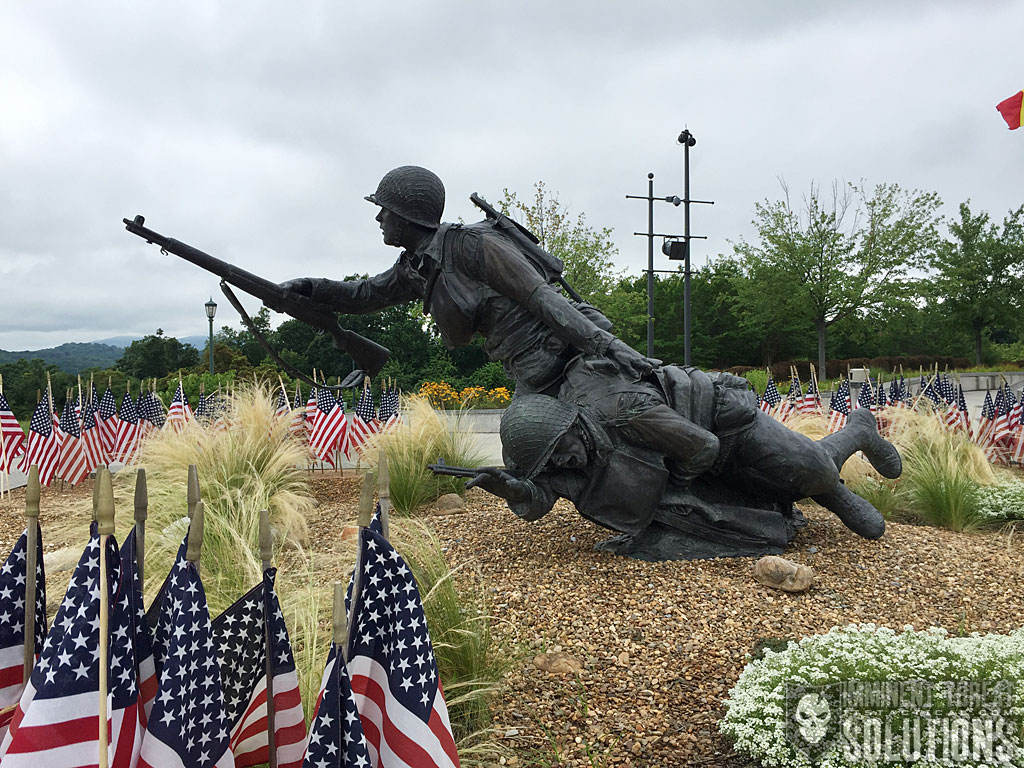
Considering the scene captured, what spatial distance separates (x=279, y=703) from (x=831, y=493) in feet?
13.2

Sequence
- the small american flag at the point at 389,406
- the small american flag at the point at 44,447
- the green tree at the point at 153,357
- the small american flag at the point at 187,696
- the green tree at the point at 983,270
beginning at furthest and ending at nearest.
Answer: the green tree at the point at 983,270 < the green tree at the point at 153,357 < the small american flag at the point at 389,406 < the small american flag at the point at 44,447 < the small american flag at the point at 187,696

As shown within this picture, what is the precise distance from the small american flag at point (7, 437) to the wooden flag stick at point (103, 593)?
8.49 m

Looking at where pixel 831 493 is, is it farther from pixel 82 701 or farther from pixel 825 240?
pixel 825 240

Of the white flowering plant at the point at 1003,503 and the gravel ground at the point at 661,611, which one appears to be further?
the white flowering plant at the point at 1003,503

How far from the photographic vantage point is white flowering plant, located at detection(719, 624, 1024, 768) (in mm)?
2395

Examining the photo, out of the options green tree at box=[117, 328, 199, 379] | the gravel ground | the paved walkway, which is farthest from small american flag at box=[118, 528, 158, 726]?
green tree at box=[117, 328, 199, 379]

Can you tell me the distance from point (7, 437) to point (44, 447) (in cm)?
42

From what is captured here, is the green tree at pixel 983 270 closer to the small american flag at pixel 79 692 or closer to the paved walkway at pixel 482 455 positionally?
the paved walkway at pixel 482 455

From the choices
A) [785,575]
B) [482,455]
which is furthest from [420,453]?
[785,575]

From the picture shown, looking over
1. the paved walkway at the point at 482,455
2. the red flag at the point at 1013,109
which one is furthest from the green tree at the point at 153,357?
the red flag at the point at 1013,109

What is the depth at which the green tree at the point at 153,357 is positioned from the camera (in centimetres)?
2538

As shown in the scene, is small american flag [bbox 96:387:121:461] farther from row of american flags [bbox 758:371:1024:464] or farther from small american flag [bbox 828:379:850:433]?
small american flag [bbox 828:379:850:433]

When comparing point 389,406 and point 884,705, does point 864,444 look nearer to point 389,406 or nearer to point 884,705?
point 884,705

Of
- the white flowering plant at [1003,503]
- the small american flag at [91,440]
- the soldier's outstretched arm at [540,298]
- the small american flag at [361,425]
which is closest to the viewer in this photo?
the soldier's outstretched arm at [540,298]
